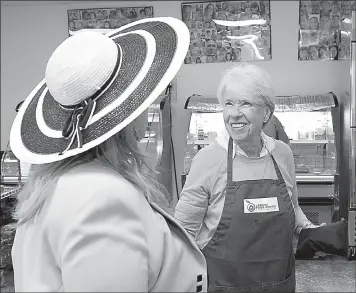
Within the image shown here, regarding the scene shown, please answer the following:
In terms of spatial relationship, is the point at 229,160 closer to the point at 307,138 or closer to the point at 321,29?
the point at 307,138

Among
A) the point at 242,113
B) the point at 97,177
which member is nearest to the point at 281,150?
the point at 242,113

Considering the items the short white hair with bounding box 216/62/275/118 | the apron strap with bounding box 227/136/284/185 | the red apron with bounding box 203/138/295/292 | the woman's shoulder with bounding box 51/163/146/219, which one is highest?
the short white hair with bounding box 216/62/275/118

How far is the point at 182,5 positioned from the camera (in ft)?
16.1

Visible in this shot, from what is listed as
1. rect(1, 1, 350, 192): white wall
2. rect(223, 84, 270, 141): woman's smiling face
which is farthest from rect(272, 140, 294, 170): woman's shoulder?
rect(1, 1, 350, 192): white wall

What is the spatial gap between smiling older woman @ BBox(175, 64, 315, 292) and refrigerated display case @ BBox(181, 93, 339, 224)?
2252 millimetres

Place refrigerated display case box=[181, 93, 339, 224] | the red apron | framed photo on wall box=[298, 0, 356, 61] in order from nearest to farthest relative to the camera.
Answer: the red apron, refrigerated display case box=[181, 93, 339, 224], framed photo on wall box=[298, 0, 356, 61]

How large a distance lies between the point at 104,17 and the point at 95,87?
14.1 feet

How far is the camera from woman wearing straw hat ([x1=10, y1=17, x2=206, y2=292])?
884 millimetres

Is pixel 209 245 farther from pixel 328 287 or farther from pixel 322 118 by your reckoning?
pixel 322 118

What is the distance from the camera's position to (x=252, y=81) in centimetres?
204

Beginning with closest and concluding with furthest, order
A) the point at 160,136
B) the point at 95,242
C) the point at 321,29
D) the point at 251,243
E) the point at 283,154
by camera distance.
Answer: the point at 95,242, the point at 251,243, the point at 283,154, the point at 160,136, the point at 321,29

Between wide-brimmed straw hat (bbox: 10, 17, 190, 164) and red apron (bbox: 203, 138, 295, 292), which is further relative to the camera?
red apron (bbox: 203, 138, 295, 292)

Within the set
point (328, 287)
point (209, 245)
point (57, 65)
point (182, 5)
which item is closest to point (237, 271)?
point (209, 245)

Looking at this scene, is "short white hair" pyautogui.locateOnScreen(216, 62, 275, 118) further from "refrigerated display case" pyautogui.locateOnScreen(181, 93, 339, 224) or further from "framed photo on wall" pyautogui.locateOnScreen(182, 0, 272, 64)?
"framed photo on wall" pyautogui.locateOnScreen(182, 0, 272, 64)
